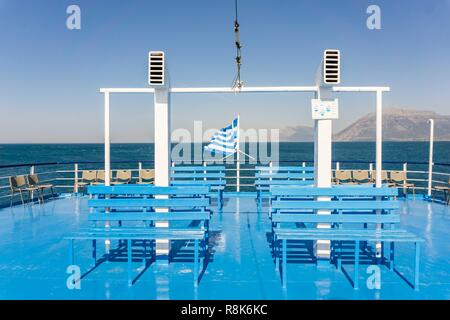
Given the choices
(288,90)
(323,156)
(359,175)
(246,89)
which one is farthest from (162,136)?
(359,175)

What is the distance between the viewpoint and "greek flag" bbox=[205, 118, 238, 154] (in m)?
7.56

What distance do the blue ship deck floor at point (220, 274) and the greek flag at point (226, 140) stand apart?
6.78 feet

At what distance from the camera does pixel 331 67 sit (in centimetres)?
409

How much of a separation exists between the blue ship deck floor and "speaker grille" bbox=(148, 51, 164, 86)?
2102 millimetres

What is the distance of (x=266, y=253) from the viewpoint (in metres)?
4.61

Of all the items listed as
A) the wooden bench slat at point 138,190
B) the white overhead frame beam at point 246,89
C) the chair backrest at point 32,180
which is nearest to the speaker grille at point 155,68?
the white overhead frame beam at point 246,89

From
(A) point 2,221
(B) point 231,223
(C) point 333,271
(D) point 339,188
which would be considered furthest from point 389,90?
(A) point 2,221

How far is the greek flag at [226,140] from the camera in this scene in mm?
7559

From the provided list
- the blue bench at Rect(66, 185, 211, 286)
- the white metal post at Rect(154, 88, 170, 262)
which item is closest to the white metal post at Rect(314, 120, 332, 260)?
the blue bench at Rect(66, 185, 211, 286)

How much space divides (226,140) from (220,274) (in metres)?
4.08

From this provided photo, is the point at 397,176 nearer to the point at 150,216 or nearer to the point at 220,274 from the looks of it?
the point at 220,274
